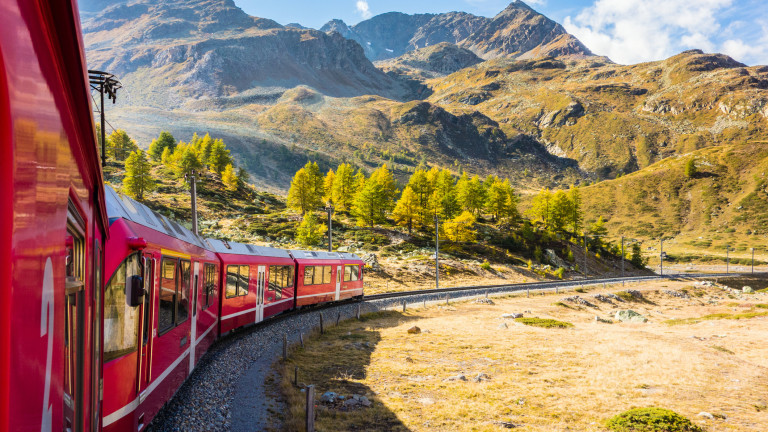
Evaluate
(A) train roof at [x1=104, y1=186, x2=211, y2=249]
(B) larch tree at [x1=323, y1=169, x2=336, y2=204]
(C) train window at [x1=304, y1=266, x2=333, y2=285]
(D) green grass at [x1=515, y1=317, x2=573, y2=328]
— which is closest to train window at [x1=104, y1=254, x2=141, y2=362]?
(A) train roof at [x1=104, y1=186, x2=211, y2=249]

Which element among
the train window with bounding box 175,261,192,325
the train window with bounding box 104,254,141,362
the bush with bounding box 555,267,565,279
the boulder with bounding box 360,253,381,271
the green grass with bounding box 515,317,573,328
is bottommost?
the bush with bounding box 555,267,565,279

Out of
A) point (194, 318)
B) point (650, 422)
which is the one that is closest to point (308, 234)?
point (194, 318)

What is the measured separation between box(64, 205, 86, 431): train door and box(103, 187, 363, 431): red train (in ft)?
7.94

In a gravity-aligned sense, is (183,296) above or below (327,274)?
above

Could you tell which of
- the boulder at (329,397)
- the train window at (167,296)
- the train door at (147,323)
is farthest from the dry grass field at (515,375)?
the train door at (147,323)

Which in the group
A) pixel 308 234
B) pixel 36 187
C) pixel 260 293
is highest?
pixel 36 187

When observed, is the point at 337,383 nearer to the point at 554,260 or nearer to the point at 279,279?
the point at 279,279

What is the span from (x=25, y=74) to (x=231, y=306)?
16.2 metres

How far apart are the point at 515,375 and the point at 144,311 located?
13427 mm

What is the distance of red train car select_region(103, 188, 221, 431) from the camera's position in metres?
5.97

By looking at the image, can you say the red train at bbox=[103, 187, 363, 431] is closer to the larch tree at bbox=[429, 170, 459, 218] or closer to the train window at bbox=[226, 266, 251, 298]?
the train window at bbox=[226, 266, 251, 298]

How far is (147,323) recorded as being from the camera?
7.41 m

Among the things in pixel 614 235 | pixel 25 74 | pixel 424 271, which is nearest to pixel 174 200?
pixel 424 271

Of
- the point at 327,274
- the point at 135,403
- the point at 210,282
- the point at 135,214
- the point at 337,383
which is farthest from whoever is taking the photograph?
the point at 327,274
